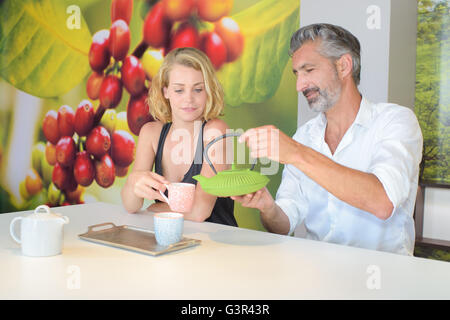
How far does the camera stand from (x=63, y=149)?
3762mm

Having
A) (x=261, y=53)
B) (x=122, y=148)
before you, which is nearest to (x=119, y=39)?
(x=122, y=148)

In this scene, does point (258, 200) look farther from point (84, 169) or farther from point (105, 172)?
point (84, 169)

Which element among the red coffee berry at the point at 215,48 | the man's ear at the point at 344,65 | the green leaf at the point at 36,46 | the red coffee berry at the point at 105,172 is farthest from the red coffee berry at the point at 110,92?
the man's ear at the point at 344,65

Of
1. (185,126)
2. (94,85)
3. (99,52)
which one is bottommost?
(185,126)

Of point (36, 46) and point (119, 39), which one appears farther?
point (36, 46)

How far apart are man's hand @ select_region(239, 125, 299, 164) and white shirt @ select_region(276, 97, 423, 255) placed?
1.00 ft

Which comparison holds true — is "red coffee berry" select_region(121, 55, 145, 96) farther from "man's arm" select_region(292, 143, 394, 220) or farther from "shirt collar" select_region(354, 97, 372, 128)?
"man's arm" select_region(292, 143, 394, 220)

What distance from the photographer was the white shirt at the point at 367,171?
1494 millimetres

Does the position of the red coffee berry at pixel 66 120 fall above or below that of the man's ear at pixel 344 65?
below

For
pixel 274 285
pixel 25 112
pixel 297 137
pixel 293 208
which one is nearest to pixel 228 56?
pixel 297 137

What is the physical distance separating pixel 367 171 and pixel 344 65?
A: 19.3 inches

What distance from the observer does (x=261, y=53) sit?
2984mm

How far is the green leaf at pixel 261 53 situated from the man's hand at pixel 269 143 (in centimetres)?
174

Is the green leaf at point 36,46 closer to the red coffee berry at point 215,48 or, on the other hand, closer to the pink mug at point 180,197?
the red coffee berry at point 215,48
